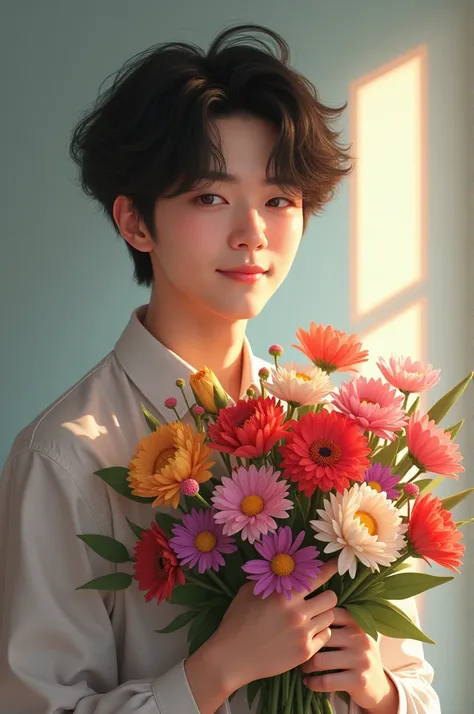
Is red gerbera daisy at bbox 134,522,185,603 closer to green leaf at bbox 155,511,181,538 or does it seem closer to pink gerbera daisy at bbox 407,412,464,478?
green leaf at bbox 155,511,181,538

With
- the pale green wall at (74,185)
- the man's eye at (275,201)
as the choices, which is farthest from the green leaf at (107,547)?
the pale green wall at (74,185)

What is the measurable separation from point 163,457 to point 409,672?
48 cm

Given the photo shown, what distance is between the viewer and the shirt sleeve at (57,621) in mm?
964

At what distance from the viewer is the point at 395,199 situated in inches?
Result: 81.5

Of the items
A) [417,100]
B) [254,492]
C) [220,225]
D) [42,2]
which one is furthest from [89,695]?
[417,100]

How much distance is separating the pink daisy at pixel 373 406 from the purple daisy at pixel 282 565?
5.1 inches

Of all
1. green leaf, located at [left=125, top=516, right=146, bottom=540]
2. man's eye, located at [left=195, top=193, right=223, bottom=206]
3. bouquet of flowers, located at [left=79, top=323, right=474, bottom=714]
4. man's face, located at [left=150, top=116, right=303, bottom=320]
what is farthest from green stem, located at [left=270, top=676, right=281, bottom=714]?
man's eye, located at [left=195, top=193, right=223, bottom=206]

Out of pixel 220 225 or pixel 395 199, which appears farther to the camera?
pixel 395 199

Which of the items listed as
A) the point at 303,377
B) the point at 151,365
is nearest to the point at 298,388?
the point at 303,377

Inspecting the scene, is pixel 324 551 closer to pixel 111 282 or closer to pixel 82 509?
pixel 82 509

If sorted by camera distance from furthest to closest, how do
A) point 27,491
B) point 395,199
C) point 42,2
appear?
point 395,199 < point 42,2 < point 27,491

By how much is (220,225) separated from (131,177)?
0.13 meters

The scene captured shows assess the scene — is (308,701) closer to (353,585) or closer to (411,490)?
(353,585)

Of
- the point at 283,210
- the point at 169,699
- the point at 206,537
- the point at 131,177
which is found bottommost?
the point at 169,699
